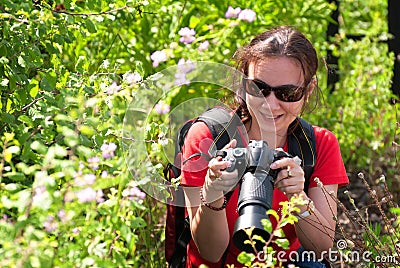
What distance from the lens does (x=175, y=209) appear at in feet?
8.11

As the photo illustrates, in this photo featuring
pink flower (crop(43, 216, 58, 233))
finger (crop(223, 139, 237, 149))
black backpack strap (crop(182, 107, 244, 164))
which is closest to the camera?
pink flower (crop(43, 216, 58, 233))

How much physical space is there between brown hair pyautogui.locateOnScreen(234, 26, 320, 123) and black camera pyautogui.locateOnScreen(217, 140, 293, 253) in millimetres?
356

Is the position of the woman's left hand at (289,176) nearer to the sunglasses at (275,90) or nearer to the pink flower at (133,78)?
the sunglasses at (275,90)

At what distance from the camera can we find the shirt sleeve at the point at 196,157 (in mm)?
2303

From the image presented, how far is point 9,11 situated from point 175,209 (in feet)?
2.52

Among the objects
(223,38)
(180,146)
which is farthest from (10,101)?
(223,38)

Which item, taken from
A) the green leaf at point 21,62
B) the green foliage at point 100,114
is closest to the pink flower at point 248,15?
the green foliage at point 100,114

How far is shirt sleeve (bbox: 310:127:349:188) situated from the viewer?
2.51 m

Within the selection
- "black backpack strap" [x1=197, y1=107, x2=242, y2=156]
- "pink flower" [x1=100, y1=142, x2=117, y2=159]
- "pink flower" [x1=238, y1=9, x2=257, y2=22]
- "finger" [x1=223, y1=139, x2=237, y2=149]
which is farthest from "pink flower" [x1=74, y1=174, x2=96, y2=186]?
"pink flower" [x1=238, y1=9, x2=257, y2=22]

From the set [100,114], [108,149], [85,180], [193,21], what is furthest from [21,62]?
[193,21]

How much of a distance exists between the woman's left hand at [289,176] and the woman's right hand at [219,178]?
0.39 feet

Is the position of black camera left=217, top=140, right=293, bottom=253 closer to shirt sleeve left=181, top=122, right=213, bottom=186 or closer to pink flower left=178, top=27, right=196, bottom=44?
shirt sleeve left=181, top=122, right=213, bottom=186

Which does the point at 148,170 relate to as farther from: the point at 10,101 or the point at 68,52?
the point at 68,52

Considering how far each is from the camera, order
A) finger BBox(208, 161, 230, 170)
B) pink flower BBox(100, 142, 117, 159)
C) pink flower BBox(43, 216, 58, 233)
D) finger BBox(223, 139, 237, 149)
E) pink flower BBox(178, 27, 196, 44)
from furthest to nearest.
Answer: pink flower BBox(178, 27, 196, 44) < finger BBox(223, 139, 237, 149) < finger BBox(208, 161, 230, 170) < pink flower BBox(100, 142, 117, 159) < pink flower BBox(43, 216, 58, 233)
